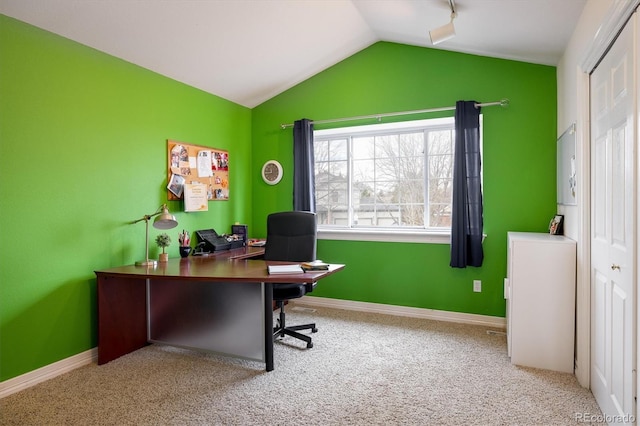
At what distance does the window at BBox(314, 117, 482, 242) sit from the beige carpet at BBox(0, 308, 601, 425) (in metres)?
1.38

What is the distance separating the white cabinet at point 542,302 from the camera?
96.4 inches

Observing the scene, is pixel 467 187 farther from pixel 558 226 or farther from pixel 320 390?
pixel 320 390

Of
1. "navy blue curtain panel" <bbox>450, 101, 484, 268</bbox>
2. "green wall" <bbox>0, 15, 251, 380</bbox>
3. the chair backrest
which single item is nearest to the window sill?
"navy blue curtain panel" <bbox>450, 101, 484, 268</bbox>

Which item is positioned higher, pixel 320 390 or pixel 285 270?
pixel 285 270

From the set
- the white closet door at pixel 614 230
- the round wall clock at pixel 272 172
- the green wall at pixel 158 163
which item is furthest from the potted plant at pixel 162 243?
the white closet door at pixel 614 230

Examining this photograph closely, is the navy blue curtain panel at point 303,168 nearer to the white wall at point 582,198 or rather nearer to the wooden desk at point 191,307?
the wooden desk at point 191,307

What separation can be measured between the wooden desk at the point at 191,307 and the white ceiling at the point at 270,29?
1737 millimetres

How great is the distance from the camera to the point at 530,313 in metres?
2.54

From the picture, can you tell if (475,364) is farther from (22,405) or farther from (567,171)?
(22,405)

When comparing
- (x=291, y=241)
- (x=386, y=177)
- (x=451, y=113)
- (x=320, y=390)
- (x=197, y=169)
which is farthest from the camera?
(x=386, y=177)

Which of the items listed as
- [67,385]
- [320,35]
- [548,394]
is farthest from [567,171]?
[67,385]

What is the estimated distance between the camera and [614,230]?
1.81 meters

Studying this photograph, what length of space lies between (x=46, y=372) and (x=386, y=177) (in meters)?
3.38

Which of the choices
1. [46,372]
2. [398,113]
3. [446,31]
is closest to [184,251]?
[46,372]
